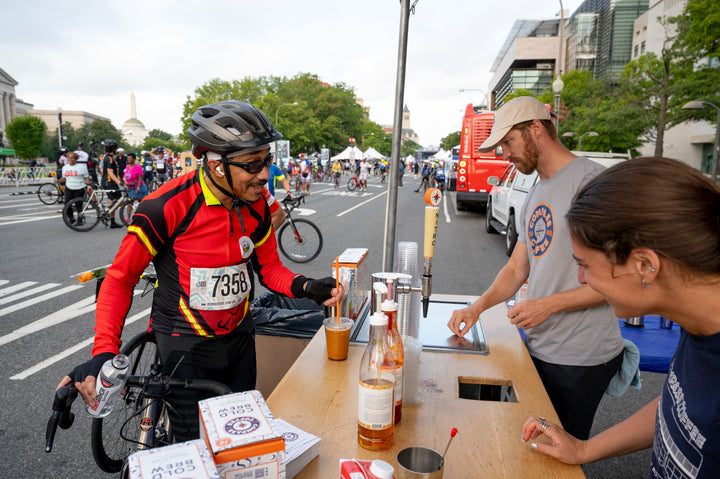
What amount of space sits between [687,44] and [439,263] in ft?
74.4

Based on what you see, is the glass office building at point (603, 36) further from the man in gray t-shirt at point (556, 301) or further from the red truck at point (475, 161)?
the man in gray t-shirt at point (556, 301)

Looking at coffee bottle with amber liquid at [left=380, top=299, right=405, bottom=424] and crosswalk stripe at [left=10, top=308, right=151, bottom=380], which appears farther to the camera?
crosswalk stripe at [left=10, top=308, right=151, bottom=380]

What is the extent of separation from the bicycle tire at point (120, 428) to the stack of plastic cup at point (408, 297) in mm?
1328

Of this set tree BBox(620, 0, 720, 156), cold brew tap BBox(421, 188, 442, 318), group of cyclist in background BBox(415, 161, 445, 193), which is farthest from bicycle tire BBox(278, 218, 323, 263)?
tree BBox(620, 0, 720, 156)

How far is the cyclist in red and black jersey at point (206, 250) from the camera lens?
1978mm

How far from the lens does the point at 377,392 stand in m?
1.30

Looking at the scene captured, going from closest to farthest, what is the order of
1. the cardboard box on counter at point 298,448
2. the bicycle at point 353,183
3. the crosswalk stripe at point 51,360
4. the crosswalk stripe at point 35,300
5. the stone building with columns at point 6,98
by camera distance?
1. the cardboard box on counter at point 298,448
2. the crosswalk stripe at point 51,360
3. the crosswalk stripe at point 35,300
4. the bicycle at point 353,183
5. the stone building with columns at point 6,98

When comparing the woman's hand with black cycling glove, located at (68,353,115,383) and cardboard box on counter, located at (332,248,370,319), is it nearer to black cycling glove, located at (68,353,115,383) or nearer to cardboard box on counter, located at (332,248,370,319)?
cardboard box on counter, located at (332,248,370,319)

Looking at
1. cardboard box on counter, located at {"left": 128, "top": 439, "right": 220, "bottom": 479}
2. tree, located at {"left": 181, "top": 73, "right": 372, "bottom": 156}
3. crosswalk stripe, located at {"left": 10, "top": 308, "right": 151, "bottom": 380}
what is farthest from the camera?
tree, located at {"left": 181, "top": 73, "right": 372, "bottom": 156}

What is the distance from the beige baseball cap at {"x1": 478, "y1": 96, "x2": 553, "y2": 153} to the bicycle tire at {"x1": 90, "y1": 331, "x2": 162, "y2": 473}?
2040mm

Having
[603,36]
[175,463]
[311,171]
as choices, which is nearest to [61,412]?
[175,463]

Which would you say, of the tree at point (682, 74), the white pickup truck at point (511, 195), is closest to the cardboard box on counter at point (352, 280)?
the white pickup truck at point (511, 195)

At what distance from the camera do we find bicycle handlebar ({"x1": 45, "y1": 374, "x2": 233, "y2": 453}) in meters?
1.35

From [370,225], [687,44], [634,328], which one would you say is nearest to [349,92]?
[687,44]
